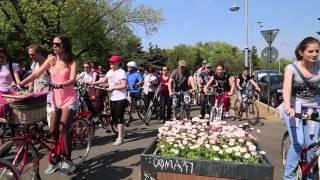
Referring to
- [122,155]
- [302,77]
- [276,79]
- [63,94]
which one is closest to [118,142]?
[122,155]

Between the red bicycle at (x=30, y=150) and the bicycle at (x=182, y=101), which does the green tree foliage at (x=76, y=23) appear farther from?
the red bicycle at (x=30, y=150)

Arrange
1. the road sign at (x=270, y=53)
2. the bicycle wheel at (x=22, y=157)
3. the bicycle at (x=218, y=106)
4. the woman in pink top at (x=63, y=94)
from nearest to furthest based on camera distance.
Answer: the bicycle wheel at (x=22, y=157) < the woman in pink top at (x=63, y=94) < the bicycle at (x=218, y=106) < the road sign at (x=270, y=53)

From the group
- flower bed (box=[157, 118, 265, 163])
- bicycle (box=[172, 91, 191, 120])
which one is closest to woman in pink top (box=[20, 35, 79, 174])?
flower bed (box=[157, 118, 265, 163])

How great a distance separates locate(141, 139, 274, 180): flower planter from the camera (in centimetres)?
399

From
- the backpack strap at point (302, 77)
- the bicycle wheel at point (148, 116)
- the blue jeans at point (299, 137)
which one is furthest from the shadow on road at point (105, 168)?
the bicycle wheel at point (148, 116)

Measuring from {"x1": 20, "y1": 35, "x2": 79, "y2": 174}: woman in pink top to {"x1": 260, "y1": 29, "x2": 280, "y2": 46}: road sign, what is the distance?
12.6 m

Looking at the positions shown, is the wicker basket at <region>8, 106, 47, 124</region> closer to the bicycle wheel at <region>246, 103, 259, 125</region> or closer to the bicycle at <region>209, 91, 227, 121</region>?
the bicycle at <region>209, 91, 227, 121</region>

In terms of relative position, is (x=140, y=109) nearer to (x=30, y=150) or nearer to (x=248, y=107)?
(x=248, y=107)

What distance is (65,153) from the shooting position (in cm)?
608

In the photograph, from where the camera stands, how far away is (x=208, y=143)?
462 cm

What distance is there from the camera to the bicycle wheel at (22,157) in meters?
5.17

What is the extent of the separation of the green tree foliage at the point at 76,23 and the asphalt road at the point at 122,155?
64.0 ft

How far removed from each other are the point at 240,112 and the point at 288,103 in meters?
9.61

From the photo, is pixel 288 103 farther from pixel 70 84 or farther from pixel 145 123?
pixel 145 123
